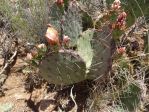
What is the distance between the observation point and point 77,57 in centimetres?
212

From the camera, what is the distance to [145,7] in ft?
7.91

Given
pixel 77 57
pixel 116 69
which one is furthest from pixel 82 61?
pixel 116 69

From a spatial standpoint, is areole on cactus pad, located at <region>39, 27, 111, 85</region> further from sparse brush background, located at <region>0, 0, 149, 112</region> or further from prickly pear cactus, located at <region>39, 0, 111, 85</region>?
sparse brush background, located at <region>0, 0, 149, 112</region>

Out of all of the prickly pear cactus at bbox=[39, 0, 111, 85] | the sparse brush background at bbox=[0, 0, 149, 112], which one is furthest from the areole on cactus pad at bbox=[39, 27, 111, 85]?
the sparse brush background at bbox=[0, 0, 149, 112]

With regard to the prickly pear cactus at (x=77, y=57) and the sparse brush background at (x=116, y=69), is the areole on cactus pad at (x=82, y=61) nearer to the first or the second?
the prickly pear cactus at (x=77, y=57)

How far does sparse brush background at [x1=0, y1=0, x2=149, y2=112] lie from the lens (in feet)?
7.16

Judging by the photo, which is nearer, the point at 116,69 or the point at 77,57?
the point at 77,57

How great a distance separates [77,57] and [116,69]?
1.26ft

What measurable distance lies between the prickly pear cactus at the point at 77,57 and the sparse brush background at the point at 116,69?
3 cm

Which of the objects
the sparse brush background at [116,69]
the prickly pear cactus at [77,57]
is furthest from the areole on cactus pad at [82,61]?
the sparse brush background at [116,69]

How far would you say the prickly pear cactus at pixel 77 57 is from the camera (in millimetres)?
2127

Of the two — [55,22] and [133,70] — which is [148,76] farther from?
[55,22]

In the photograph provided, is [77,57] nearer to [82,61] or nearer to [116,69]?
[82,61]

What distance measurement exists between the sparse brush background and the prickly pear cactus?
0.03 metres
